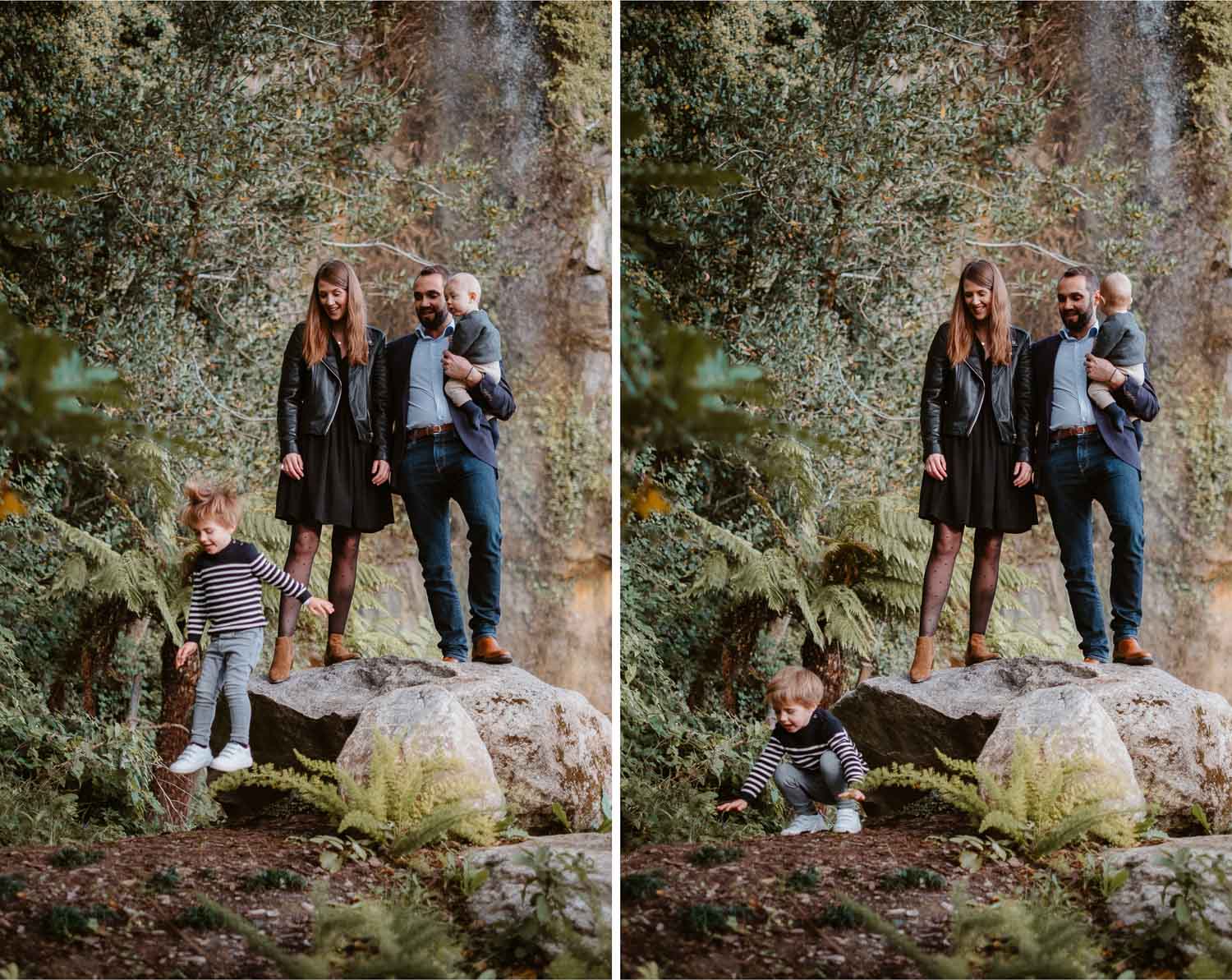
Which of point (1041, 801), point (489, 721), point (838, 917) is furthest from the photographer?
point (489, 721)

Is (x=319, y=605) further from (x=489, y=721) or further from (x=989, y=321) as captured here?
(x=989, y=321)

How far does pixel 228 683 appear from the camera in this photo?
4.68 metres

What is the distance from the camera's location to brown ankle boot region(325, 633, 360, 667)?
15.9ft

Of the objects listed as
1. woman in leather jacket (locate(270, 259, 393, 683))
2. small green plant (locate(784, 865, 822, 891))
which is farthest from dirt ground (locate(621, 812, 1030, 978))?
woman in leather jacket (locate(270, 259, 393, 683))

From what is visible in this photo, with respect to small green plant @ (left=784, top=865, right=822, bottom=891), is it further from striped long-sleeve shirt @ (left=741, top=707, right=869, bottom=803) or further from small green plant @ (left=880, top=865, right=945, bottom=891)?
striped long-sleeve shirt @ (left=741, top=707, right=869, bottom=803)

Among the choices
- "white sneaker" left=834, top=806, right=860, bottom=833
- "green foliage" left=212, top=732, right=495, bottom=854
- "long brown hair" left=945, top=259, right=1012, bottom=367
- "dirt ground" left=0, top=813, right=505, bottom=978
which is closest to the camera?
"dirt ground" left=0, top=813, right=505, bottom=978

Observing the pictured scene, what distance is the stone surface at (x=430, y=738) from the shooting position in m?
4.50

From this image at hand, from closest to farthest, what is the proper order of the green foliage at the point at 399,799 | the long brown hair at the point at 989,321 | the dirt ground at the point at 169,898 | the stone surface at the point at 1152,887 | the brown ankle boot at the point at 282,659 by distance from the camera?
1. the dirt ground at the point at 169,898
2. the stone surface at the point at 1152,887
3. the green foliage at the point at 399,799
4. the brown ankle boot at the point at 282,659
5. the long brown hair at the point at 989,321

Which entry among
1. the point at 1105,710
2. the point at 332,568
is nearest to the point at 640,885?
the point at 332,568

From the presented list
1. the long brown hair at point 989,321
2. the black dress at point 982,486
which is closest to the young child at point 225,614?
the black dress at point 982,486

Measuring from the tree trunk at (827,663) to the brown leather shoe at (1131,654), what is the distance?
113cm

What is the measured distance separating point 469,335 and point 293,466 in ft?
3.01

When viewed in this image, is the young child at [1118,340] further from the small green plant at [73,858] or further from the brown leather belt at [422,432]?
the small green plant at [73,858]

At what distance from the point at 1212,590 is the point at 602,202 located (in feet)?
10.1
